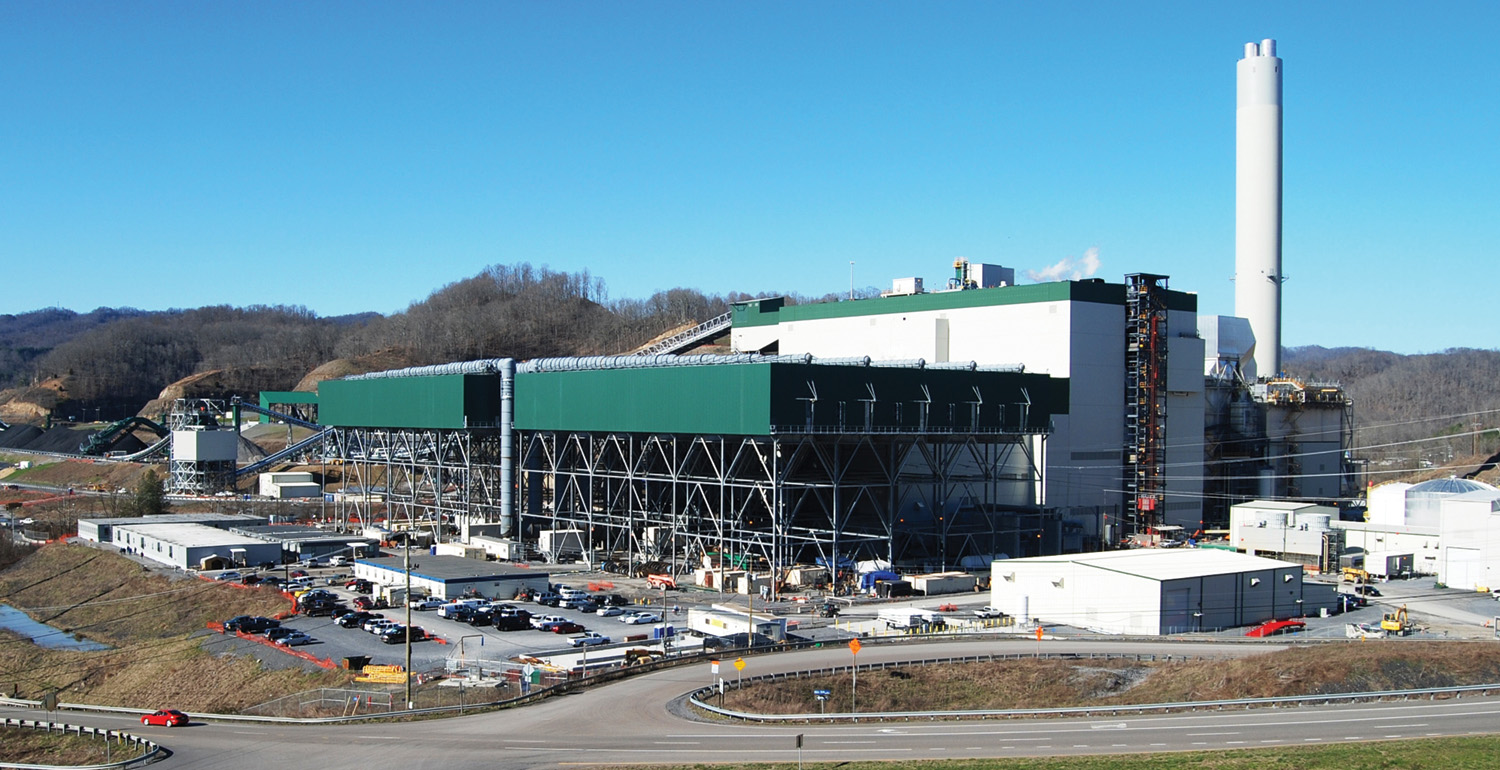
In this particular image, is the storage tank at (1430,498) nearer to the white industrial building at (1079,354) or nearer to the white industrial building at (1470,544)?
the white industrial building at (1470,544)

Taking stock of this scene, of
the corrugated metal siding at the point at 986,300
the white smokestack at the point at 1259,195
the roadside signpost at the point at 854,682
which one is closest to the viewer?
the roadside signpost at the point at 854,682

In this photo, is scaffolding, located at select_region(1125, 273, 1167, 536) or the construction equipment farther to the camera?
scaffolding, located at select_region(1125, 273, 1167, 536)

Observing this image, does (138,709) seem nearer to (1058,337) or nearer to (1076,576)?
(1076,576)

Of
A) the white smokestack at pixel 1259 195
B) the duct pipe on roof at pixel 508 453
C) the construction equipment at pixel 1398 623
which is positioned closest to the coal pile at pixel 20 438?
the duct pipe on roof at pixel 508 453

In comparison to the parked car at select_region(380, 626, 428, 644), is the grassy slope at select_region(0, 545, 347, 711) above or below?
below

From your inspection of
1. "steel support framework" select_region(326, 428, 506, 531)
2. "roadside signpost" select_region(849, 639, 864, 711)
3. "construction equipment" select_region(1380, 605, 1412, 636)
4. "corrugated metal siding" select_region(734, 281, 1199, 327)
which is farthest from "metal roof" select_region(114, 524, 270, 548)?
"construction equipment" select_region(1380, 605, 1412, 636)

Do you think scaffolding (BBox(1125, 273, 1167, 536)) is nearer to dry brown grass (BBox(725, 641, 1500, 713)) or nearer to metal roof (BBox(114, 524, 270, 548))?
dry brown grass (BBox(725, 641, 1500, 713))

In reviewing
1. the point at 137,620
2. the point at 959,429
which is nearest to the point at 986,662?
the point at 959,429
